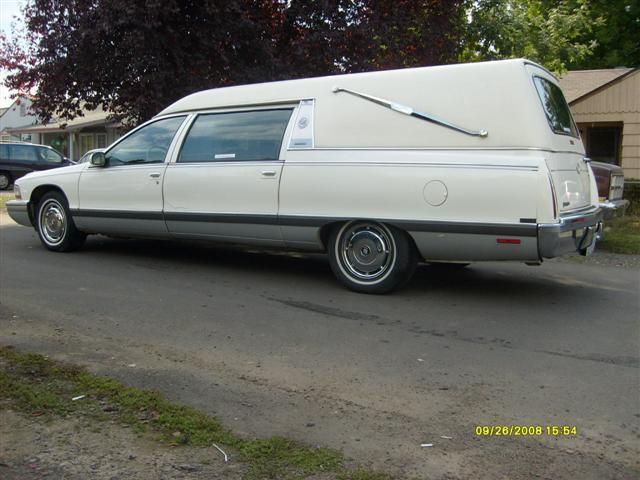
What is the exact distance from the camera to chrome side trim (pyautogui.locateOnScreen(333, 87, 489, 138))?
5609 mm

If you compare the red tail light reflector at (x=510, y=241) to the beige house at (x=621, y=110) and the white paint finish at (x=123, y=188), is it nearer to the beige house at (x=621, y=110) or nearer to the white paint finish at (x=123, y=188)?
the white paint finish at (x=123, y=188)

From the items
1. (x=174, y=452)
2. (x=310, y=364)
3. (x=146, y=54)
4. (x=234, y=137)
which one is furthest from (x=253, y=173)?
(x=146, y=54)

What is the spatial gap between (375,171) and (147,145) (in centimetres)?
307

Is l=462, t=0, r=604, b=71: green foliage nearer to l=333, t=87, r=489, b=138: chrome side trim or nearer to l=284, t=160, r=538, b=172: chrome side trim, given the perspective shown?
l=333, t=87, r=489, b=138: chrome side trim

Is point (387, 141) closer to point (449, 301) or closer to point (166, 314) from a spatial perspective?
point (449, 301)

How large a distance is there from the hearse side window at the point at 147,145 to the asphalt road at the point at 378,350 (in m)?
1.26

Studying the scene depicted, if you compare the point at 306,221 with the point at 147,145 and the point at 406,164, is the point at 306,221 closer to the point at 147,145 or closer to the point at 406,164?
the point at 406,164

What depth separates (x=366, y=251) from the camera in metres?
6.23

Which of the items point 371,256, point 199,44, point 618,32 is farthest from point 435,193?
point 618,32

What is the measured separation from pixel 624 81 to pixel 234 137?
12.3m

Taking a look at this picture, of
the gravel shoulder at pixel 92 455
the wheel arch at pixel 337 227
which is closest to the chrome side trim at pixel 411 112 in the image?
the wheel arch at pixel 337 227

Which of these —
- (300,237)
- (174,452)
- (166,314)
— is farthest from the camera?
(300,237)

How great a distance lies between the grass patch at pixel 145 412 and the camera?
292 centimetres

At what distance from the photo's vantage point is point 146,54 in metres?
10.3
